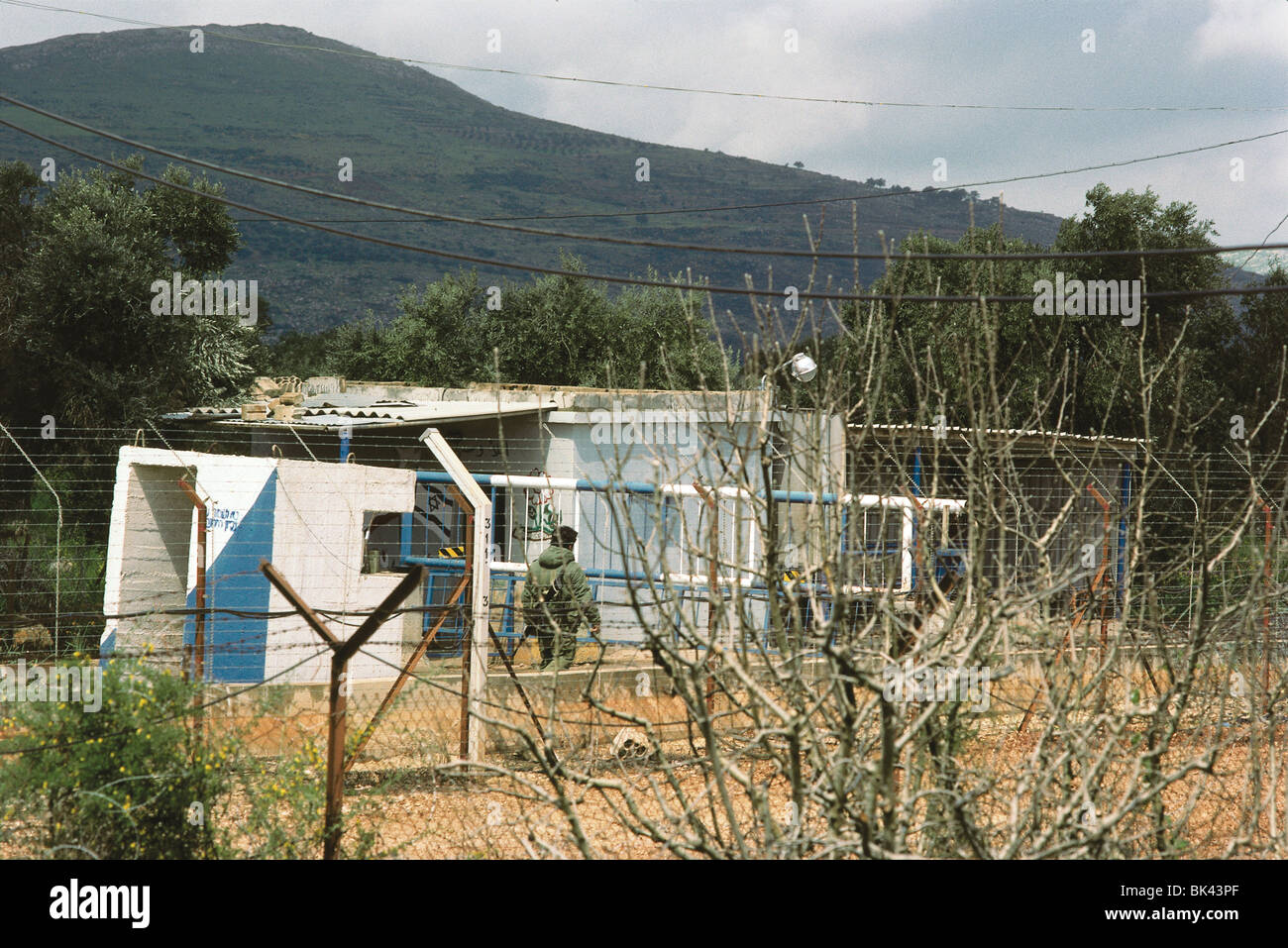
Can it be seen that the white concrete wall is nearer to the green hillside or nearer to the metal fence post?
the metal fence post

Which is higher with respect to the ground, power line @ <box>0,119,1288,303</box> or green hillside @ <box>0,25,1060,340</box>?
green hillside @ <box>0,25,1060,340</box>

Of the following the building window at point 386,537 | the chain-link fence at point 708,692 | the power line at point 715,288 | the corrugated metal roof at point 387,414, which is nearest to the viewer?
the chain-link fence at point 708,692

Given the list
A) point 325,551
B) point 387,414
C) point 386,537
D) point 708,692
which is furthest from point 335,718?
point 387,414

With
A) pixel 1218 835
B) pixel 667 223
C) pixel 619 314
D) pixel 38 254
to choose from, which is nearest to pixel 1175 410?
pixel 1218 835

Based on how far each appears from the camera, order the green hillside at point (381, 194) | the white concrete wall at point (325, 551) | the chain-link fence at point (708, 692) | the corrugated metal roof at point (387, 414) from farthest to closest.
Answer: the green hillside at point (381, 194)
the corrugated metal roof at point (387, 414)
the white concrete wall at point (325, 551)
the chain-link fence at point (708, 692)

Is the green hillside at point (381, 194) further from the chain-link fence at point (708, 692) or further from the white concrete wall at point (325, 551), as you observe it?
the chain-link fence at point (708, 692)

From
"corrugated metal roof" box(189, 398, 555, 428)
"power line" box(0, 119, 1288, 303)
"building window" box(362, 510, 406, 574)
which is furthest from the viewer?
"corrugated metal roof" box(189, 398, 555, 428)

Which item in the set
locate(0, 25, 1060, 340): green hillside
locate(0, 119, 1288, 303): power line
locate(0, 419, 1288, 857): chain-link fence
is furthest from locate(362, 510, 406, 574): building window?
locate(0, 25, 1060, 340): green hillside

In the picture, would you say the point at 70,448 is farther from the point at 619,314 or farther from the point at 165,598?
the point at 619,314

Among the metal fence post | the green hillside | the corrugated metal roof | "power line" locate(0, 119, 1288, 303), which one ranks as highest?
the green hillside

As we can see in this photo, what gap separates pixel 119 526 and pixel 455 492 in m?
3.28

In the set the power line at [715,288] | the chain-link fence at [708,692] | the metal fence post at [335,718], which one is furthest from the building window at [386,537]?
the metal fence post at [335,718]

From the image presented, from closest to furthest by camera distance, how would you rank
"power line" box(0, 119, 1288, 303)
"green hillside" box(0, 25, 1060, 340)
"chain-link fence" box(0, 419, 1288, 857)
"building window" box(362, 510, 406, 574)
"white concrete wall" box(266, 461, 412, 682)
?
1. "chain-link fence" box(0, 419, 1288, 857)
2. "power line" box(0, 119, 1288, 303)
3. "white concrete wall" box(266, 461, 412, 682)
4. "building window" box(362, 510, 406, 574)
5. "green hillside" box(0, 25, 1060, 340)

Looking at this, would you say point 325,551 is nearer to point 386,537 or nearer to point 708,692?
point 708,692
